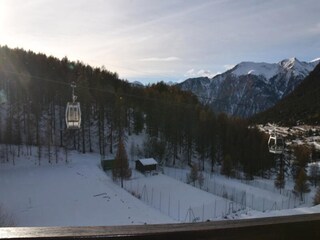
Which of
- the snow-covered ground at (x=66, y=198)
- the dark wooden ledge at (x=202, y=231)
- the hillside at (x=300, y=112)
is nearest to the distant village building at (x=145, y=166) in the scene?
the snow-covered ground at (x=66, y=198)

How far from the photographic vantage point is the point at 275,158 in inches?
3029

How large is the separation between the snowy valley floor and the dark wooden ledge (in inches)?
965

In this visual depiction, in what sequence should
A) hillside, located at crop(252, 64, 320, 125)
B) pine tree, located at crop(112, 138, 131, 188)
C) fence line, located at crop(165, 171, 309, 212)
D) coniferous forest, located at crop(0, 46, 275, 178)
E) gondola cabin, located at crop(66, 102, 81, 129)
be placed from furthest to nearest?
hillside, located at crop(252, 64, 320, 125) → coniferous forest, located at crop(0, 46, 275, 178) → pine tree, located at crop(112, 138, 131, 188) → fence line, located at crop(165, 171, 309, 212) → gondola cabin, located at crop(66, 102, 81, 129)

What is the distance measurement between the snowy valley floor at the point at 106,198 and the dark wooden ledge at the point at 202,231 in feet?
80.4

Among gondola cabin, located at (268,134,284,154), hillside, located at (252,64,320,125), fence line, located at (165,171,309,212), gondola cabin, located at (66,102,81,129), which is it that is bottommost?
fence line, located at (165,171,309,212)

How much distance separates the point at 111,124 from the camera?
221 ft

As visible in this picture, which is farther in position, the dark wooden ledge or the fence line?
the fence line

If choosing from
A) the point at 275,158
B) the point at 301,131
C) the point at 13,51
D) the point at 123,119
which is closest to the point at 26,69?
the point at 13,51

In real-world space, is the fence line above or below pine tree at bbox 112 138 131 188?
below

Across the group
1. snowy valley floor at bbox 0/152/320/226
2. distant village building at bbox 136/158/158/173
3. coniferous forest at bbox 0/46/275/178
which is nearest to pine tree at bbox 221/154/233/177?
coniferous forest at bbox 0/46/275/178

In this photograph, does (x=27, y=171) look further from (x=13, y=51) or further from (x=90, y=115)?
(x=13, y=51)

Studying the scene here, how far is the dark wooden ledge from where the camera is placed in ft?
5.01

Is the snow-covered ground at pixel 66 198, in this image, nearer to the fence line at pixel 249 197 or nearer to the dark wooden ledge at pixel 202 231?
the fence line at pixel 249 197

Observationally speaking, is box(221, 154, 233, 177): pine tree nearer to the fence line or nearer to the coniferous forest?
the coniferous forest
